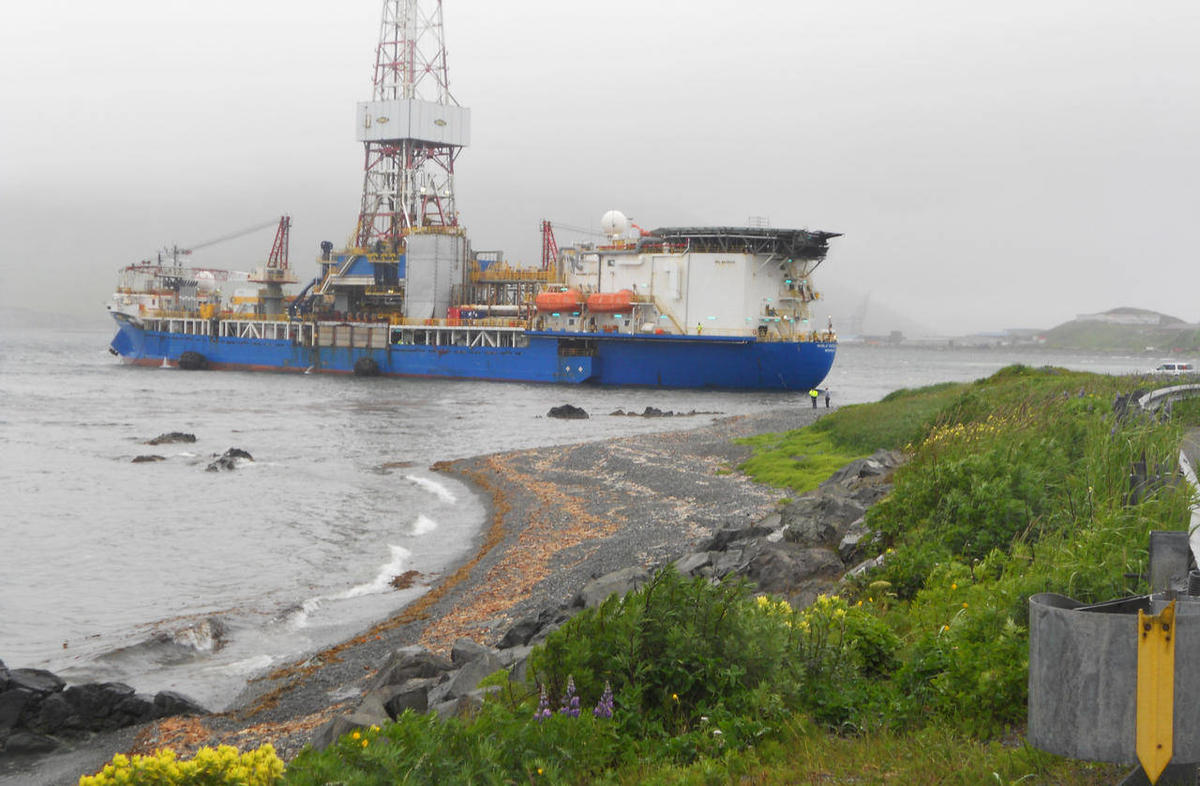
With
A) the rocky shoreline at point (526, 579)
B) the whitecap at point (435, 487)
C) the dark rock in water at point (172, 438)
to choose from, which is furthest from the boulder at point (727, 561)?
the dark rock in water at point (172, 438)

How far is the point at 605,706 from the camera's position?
611cm

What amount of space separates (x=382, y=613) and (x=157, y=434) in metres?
30.7

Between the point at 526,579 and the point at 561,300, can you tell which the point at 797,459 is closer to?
the point at 526,579

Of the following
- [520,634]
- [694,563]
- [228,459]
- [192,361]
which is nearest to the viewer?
[520,634]

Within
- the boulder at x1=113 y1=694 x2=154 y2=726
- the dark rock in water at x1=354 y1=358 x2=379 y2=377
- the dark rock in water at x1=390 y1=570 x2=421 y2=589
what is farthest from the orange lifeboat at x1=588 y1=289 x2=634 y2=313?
the boulder at x1=113 y1=694 x2=154 y2=726

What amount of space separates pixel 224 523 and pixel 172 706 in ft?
42.2

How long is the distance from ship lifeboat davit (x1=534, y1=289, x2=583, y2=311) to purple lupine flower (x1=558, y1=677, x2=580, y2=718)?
6541 centimetres

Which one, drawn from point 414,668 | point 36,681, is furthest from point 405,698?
point 36,681

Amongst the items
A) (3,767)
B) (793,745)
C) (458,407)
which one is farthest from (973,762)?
(458,407)

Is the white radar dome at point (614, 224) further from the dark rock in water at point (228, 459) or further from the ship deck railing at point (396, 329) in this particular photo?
the dark rock in water at point (228, 459)

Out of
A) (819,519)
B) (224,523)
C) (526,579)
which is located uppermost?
(819,519)

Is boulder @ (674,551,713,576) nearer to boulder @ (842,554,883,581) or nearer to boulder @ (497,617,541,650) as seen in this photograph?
boulder @ (497,617,541,650)

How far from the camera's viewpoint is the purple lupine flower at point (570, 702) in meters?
6.05

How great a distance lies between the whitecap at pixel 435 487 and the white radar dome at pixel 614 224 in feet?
147
